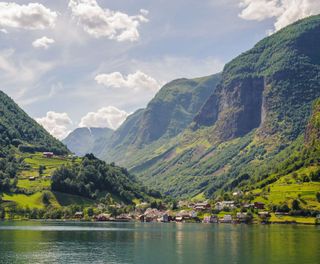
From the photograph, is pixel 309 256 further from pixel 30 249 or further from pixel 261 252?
pixel 30 249

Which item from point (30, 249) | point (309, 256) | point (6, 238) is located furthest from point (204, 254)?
point (6, 238)

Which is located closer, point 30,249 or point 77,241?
point 30,249

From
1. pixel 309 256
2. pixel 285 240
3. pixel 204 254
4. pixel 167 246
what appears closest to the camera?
pixel 309 256

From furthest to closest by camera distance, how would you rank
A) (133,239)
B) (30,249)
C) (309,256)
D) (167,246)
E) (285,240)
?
(133,239)
(285,240)
(167,246)
(30,249)
(309,256)

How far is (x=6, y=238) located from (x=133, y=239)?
1647 inches

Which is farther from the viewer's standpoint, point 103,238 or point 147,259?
point 103,238

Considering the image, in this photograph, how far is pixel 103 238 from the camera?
17900cm

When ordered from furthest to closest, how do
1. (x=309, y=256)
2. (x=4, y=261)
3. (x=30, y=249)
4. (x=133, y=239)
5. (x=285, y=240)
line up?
(x=133, y=239), (x=285, y=240), (x=30, y=249), (x=309, y=256), (x=4, y=261)

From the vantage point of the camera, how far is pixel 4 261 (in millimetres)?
116062

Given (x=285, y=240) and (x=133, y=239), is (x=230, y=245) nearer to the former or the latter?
(x=285, y=240)

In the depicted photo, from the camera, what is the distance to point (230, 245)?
15225 centimetres

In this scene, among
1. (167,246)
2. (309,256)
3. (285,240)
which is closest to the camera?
(309,256)

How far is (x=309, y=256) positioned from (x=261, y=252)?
14.0 metres

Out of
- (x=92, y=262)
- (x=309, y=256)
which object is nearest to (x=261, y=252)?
(x=309, y=256)
